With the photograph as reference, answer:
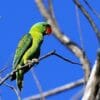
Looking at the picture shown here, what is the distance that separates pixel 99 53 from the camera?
1.26 m

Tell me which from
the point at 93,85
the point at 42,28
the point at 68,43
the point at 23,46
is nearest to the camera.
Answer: the point at 93,85

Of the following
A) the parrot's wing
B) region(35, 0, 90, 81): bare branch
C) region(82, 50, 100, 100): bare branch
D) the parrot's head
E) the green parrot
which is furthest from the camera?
the parrot's head

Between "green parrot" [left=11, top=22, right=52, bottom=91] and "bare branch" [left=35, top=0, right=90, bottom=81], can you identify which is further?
"green parrot" [left=11, top=22, right=52, bottom=91]

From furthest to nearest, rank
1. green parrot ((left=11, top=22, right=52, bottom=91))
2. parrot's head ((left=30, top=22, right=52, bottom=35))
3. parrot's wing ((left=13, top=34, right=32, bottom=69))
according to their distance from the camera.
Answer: parrot's head ((left=30, top=22, right=52, bottom=35))
parrot's wing ((left=13, top=34, right=32, bottom=69))
green parrot ((left=11, top=22, right=52, bottom=91))

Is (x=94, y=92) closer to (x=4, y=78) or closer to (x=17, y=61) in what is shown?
(x=4, y=78)

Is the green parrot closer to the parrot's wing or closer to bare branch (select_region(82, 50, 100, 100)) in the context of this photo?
the parrot's wing

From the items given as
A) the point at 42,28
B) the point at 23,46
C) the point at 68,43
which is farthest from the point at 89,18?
Result: the point at 42,28

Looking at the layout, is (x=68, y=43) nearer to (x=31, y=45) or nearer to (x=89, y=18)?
(x=89, y=18)

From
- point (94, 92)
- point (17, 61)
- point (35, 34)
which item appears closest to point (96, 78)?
point (94, 92)

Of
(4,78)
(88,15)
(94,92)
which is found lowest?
(94,92)

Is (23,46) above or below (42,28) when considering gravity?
below

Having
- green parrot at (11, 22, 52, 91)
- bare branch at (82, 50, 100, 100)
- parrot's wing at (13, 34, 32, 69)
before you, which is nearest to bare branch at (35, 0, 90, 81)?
bare branch at (82, 50, 100, 100)

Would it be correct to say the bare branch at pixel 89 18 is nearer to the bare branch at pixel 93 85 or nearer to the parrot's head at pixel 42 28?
the bare branch at pixel 93 85

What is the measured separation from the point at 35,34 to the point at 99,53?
543 centimetres
